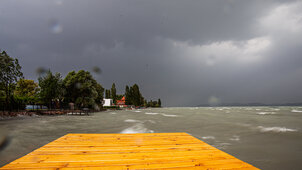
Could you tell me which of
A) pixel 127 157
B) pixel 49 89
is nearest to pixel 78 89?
pixel 49 89

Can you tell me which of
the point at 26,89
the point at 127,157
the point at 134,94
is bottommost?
the point at 127,157

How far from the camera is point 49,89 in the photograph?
28328 mm

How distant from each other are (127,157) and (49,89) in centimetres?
3282

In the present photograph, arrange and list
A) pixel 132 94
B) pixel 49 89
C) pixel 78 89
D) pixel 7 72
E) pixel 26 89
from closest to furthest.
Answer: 1. pixel 7 72
2. pixel 49 89
3. pixel 78 89
4. pixel 26 89
5. pixel 132 94

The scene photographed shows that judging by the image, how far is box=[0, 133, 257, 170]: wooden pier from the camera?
2.27 metres

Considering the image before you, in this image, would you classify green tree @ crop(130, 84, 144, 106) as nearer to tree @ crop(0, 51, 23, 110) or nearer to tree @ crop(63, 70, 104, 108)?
tree @ crop(63, 70, 104, 108)

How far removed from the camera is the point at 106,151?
294cm

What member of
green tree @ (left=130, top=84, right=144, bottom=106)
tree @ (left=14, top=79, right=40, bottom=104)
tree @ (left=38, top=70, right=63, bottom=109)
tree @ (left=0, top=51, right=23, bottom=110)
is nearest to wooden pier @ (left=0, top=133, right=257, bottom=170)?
tree @ (left=0, top=51, right=23, bottom=110)

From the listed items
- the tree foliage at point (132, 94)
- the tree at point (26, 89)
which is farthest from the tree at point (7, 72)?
the tree foliage at point (132, 94)

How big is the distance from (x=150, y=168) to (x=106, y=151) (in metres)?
1.21

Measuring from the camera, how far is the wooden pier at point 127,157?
7.43 ft

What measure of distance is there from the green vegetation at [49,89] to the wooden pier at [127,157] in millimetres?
25359

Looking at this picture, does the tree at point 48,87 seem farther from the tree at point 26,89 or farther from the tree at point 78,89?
the tree at point 26,89

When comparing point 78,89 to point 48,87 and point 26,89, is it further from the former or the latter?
point 26,89
